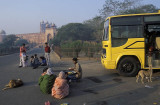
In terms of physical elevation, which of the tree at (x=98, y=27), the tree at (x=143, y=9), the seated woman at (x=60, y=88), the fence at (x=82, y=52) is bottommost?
the seated woman at (x=60, y=88)

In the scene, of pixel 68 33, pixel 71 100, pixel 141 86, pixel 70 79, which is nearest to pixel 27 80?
pixel 70 79

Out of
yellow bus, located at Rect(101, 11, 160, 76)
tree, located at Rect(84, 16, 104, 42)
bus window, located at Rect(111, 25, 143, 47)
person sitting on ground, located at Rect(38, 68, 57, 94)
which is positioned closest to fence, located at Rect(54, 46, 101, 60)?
yellow bus, located at Rect(101, 11, 160, 76)

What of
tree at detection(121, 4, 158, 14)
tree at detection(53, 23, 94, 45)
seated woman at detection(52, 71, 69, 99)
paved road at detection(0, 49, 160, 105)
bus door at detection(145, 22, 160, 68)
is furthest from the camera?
tree at detection(53, 23, 94, 45)

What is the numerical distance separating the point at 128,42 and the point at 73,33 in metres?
49.0

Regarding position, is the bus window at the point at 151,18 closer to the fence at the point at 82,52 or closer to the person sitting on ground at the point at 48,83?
the person sitting on ground at the point at 48,83

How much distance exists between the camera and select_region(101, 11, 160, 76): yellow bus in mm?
7934

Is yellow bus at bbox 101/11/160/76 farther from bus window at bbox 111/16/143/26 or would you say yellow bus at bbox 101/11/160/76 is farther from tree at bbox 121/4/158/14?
tree at bbox 121/4/158/14

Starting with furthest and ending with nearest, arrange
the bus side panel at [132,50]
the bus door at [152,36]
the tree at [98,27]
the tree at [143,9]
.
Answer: the tree at [98,27]
the tree at [143,9]
the bus door at [152,36]
the bus side panel at [132,50]

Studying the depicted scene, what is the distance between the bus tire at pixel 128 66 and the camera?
8062 millimetres

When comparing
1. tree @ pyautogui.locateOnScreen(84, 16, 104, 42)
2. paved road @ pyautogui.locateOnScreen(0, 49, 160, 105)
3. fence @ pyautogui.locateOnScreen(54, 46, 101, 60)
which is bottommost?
paved road @ pyautogui.locateOnScreen(0, 49, 160, 105)

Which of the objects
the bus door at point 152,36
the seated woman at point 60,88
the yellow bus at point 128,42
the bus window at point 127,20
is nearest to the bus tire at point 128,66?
the yellow bus at point 128,42

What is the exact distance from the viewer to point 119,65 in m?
8.15

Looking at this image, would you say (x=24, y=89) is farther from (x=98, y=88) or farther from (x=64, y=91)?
(x=98, y=88)

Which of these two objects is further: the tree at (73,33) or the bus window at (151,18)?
the tree at (73,33)
